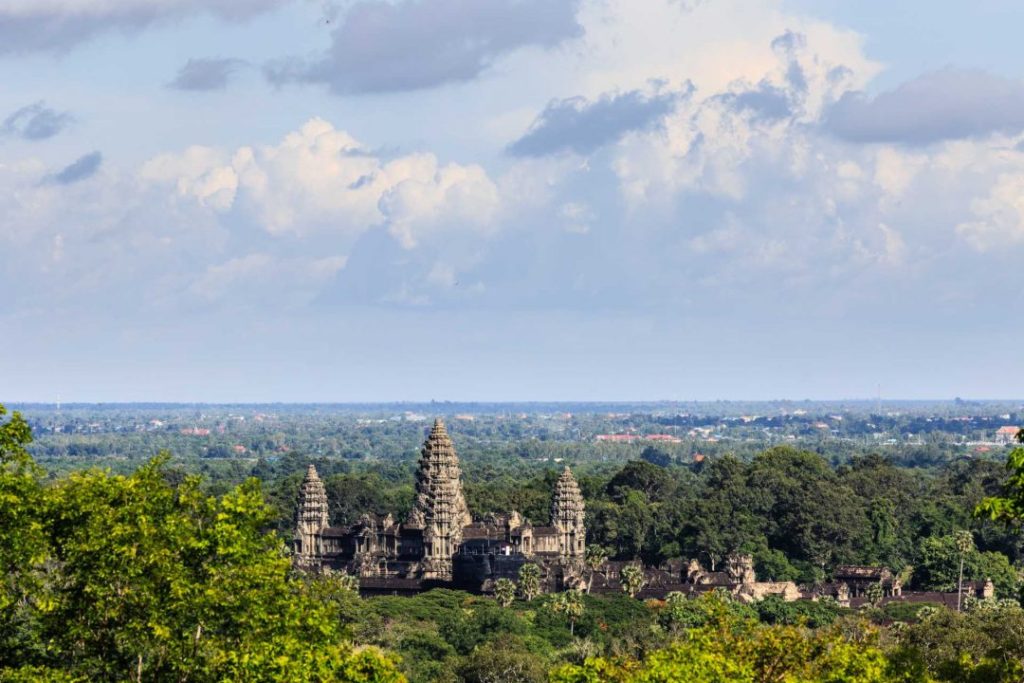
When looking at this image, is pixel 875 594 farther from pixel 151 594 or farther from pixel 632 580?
pixel 151 594

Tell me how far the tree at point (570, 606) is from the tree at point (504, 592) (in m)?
Result: 4.66

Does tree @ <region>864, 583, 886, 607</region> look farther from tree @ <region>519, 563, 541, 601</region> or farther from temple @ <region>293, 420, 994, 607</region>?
tree @ <region>519, 563, 541, 601</region>

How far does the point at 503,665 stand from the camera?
7712 cm

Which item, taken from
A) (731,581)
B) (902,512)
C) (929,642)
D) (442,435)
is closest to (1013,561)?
(902,512)

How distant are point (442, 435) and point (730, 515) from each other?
2339cm

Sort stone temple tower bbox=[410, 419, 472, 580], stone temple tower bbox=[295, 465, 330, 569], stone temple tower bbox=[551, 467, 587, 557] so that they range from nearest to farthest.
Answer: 1. stone temple tower bbox=[410, 419, 472, 580]
2. stone temple tower bbox=[551, 467, 587, 557]
3. stone temple tower bbox=[295, 465, 330, 569]

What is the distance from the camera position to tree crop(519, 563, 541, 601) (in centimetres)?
11860

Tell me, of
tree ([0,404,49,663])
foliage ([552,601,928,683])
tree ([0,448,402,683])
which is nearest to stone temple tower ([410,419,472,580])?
foliage ([552,601,928,683])

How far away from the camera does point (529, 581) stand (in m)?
119

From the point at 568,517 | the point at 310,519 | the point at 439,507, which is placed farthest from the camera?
the point at 310,519

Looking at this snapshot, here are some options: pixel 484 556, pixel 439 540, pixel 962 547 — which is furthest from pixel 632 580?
pixel 962 547

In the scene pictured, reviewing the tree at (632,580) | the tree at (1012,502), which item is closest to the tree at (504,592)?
the tree at (632,580)

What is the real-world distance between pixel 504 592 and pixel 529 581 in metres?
3.79

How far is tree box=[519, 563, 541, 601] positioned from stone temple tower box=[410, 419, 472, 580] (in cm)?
988
